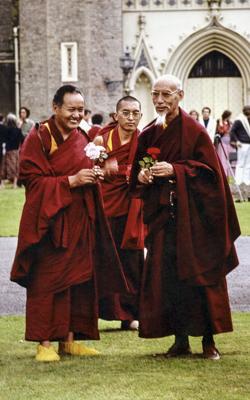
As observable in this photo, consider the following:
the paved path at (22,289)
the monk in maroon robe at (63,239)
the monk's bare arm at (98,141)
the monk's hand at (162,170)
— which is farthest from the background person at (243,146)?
the monk's hand at (162,170)

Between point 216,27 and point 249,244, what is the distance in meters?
20.0

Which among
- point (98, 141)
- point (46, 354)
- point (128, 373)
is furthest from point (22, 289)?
point (128, 373)

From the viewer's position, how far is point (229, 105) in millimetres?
36812

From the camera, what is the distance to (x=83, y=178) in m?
9.20

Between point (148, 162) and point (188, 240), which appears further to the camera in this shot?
point (148, 162)

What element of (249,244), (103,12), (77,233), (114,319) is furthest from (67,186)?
(103,12)

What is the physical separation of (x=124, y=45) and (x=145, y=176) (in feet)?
89.8

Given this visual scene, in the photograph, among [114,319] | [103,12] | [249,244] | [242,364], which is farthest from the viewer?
[103,12]

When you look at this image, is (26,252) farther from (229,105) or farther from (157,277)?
(229,105)

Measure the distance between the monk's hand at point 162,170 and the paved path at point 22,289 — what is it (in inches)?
112

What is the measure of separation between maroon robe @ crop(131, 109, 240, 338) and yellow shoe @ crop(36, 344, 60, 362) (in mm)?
642

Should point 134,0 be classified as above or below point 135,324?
above

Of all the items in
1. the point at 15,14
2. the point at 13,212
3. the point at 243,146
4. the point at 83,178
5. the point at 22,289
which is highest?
the point at 15,14

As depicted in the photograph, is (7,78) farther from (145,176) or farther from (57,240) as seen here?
(145,176)
